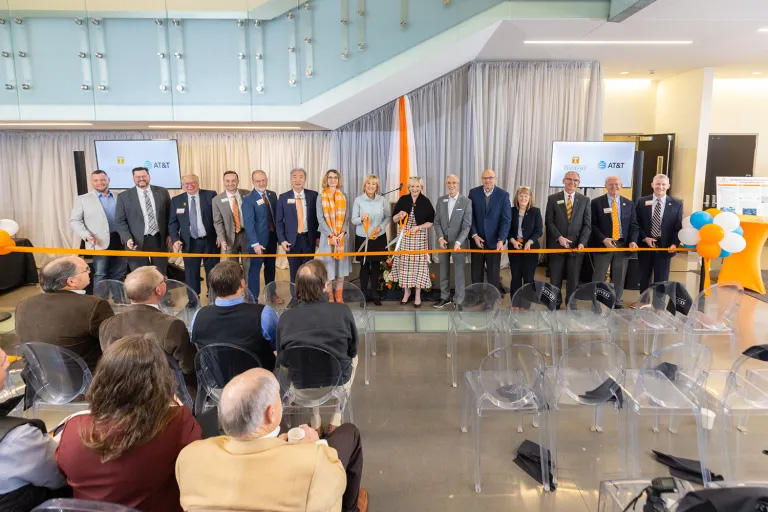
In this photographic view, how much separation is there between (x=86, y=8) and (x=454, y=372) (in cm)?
612

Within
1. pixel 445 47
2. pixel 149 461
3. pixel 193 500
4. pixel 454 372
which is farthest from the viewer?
pixel 445 47

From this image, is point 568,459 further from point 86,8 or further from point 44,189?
point 44,189

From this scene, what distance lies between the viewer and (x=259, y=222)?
5559mm

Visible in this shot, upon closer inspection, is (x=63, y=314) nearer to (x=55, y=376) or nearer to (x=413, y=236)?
(x=55, y=376)

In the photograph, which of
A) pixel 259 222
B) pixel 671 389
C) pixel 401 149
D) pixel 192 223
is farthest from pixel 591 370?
pixel 401 149

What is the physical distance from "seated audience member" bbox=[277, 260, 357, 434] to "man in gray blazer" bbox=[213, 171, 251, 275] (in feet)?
9.89

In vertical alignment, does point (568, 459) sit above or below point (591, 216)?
below

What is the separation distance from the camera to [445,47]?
5.97m

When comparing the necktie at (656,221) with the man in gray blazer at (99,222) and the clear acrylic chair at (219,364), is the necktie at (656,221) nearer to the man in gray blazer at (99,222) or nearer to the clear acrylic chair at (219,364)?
the clear acrylic chair at (219,364)

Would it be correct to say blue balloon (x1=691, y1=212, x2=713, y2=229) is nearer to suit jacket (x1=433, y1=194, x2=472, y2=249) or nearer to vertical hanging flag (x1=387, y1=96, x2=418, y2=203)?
suit jacket (x1=433, y1=194, x2=472, y2=249)

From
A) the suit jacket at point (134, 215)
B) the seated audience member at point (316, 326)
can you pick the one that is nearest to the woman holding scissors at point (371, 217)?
the suit jacket at point (134, 215)

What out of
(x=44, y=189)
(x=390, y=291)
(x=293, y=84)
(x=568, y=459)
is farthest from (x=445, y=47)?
(x=44, y=189)

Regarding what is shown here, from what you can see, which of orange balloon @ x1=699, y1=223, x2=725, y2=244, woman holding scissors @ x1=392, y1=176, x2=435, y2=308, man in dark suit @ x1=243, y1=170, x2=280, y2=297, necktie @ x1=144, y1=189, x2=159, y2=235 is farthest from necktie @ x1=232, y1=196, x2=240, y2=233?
orange balloon @ x1=699, y1=223, x2=725, y2=244

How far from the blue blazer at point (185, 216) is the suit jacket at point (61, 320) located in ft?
8.98
